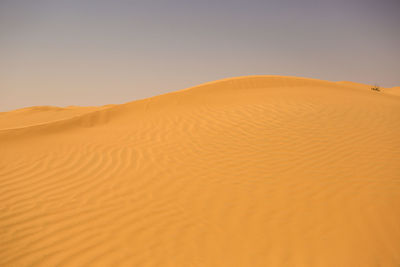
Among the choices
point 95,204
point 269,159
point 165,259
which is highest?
point 269,159

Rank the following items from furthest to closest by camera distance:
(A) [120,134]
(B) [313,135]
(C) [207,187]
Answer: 1. (A) [120,134]
2. (B) [313,135]
3. (C) [207,187]

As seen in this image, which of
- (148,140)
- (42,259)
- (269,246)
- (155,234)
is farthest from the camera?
(148,140)

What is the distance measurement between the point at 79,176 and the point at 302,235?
3924 millimetres

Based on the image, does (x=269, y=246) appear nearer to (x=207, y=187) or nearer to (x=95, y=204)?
(x=207, y=187)

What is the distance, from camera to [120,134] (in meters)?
6.82

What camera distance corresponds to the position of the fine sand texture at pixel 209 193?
277cm

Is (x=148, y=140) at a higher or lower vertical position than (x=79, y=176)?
higher

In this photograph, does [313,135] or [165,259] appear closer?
[165,259]

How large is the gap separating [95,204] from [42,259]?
3.33 ft

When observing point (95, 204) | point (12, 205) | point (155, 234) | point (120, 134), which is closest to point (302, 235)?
point (155, 234)

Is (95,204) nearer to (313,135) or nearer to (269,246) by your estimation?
(269,246)

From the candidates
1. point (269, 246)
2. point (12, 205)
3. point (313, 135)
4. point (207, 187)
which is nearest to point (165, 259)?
point (269, 246)

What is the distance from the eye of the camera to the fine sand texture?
2.77 meters

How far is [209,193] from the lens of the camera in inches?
153
